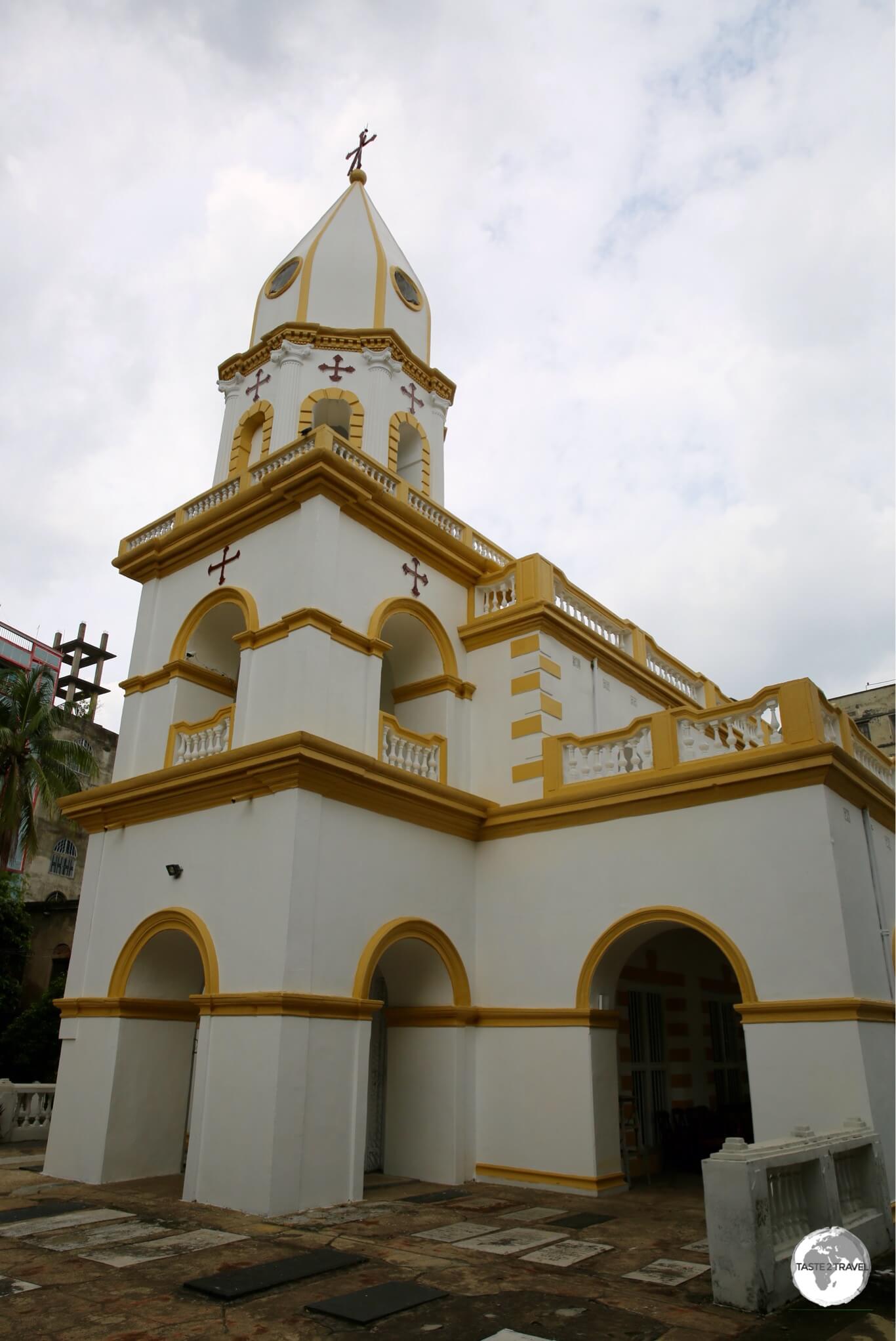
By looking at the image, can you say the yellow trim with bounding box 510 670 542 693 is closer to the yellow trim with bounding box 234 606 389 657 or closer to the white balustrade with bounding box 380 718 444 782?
the white balustrade with bounding box 380 718 444 782

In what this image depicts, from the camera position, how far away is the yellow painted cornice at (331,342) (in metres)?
15.5

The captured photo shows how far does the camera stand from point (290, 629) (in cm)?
1154

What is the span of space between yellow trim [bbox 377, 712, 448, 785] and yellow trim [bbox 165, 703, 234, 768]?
1915 mm

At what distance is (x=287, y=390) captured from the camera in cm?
1511

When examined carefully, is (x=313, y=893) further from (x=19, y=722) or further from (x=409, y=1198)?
(x=19, y=722)

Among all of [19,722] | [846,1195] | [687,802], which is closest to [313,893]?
[687,802]

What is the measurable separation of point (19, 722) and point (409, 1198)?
15.6 m

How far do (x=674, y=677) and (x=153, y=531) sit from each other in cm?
953

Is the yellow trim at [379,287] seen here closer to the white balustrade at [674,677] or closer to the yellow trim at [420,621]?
the yellow trim at [420,621]

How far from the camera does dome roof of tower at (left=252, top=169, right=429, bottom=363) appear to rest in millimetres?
16141

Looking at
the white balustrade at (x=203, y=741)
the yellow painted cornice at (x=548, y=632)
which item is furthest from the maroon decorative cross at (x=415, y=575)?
the white balustrade at (x=203, y=741)

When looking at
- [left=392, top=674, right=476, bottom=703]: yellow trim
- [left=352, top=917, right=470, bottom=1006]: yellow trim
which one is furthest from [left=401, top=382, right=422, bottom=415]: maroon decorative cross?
[left=352, top=917, right=470, bottom=1006]: yellow trim

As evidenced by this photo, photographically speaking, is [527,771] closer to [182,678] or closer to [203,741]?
[203,741]

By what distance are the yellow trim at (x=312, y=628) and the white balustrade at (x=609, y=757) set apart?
2878 mm
